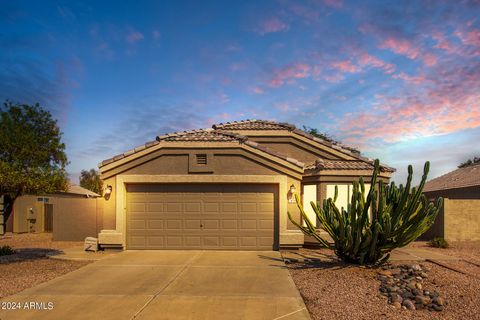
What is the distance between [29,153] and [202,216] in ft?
26.2

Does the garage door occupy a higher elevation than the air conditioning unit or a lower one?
higher

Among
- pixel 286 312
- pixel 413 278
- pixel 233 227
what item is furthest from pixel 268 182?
pixel 286 312

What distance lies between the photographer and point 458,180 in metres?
26.8

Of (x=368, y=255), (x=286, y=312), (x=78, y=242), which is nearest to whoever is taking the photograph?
(x=286, y=312)

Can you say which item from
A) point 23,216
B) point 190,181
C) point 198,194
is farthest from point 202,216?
point 23,216

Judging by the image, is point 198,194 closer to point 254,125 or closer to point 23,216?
point 254,125

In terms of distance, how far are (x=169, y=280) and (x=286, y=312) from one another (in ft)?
11.1

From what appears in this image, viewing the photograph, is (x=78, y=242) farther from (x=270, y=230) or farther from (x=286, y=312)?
(x=286, y=312)

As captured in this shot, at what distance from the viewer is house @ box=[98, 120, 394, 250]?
13320 mm

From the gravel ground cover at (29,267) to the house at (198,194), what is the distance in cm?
217

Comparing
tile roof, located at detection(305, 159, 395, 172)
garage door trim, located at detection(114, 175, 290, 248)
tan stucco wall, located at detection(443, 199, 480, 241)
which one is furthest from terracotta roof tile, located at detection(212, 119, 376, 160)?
tan stucco wall, located at detection(443, 199, 480, 241)

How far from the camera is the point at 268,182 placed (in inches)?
524

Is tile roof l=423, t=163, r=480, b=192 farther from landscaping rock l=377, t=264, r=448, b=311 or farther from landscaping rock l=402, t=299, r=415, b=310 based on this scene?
landscaping rock l=402, t=299, r=415, b=310

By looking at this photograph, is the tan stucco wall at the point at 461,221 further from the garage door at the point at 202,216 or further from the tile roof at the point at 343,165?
the garage door at the point at 202,216
